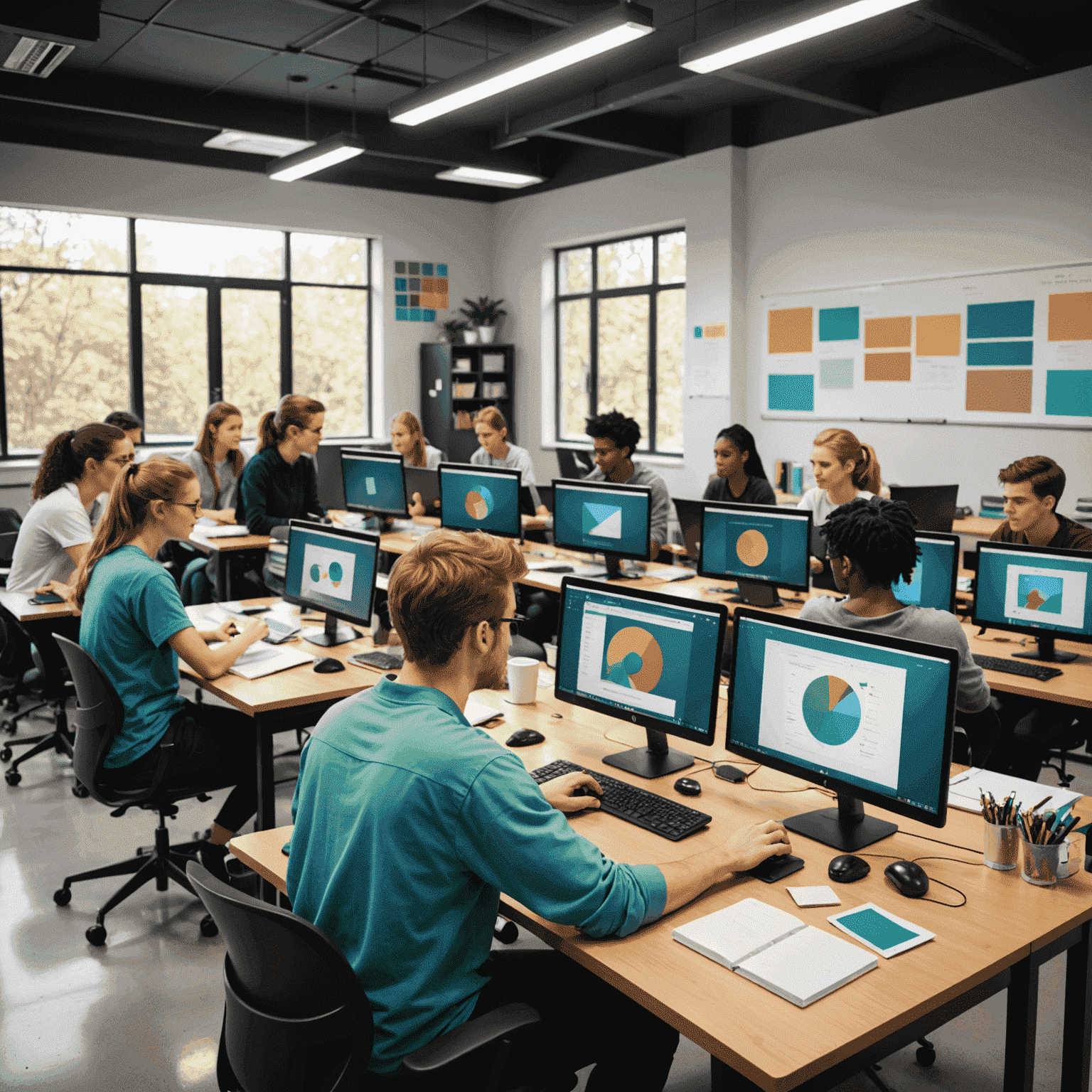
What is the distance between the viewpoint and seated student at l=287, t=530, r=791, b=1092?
4.67ft

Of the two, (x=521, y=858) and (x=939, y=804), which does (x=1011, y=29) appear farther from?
(x=521, y=858)

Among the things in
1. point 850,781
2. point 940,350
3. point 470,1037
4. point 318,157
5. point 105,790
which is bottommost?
point 105,790

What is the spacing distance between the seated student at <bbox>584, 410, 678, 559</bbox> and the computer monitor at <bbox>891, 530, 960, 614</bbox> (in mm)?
1666

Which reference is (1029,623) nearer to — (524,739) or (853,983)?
(524,739)

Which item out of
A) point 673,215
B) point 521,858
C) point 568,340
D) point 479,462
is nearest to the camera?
point 521,858

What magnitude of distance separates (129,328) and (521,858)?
310 inches

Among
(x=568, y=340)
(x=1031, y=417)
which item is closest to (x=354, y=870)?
(x=1031, y=417)

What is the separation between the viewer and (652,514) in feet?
16.3

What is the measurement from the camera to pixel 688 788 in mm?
2193

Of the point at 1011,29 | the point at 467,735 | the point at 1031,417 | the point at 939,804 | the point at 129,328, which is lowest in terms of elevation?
the point at 939,804

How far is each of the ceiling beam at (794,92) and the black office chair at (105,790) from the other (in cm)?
422

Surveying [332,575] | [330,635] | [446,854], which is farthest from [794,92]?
[446,854]

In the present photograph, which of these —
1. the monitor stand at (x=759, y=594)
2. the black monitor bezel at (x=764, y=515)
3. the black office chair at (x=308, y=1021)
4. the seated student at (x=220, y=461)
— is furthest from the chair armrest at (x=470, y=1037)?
the seated student at (x=220, y=461)

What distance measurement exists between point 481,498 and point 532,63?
2.24m
